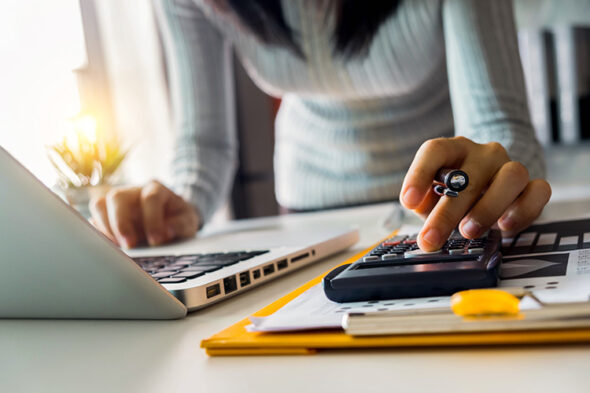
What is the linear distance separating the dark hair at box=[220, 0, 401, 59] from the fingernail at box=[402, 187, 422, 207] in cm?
57

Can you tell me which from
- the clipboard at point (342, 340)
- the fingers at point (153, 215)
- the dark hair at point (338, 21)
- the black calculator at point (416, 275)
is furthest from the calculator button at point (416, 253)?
the dark hair at point (338, 21)

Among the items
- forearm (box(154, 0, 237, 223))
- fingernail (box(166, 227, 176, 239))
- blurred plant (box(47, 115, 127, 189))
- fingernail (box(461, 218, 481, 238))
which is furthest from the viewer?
blurred plant (box(47, 115, 127, 189))

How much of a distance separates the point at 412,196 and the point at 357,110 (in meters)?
0.83

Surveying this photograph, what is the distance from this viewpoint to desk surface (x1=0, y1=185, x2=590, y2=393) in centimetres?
24

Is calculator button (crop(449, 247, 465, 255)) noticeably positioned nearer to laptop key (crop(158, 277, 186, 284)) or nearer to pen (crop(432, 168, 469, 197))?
pen (crop(432, 168, 469, 197))

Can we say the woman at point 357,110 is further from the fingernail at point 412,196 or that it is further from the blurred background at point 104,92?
the blurred background at point 104,92

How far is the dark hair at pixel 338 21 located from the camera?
94 cm

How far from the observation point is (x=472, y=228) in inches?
18.0

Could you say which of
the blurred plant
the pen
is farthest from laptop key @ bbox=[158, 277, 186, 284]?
the blurred plant

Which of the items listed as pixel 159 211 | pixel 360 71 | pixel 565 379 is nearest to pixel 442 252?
pixel 565 379

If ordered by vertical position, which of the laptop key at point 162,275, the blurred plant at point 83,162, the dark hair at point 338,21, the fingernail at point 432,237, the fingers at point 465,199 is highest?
the dark hair at point 338,21

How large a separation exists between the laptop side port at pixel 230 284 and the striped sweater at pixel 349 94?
430 millimetres

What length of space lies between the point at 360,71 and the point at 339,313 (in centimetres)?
82

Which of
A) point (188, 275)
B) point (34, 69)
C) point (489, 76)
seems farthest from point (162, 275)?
point (34, 69)
